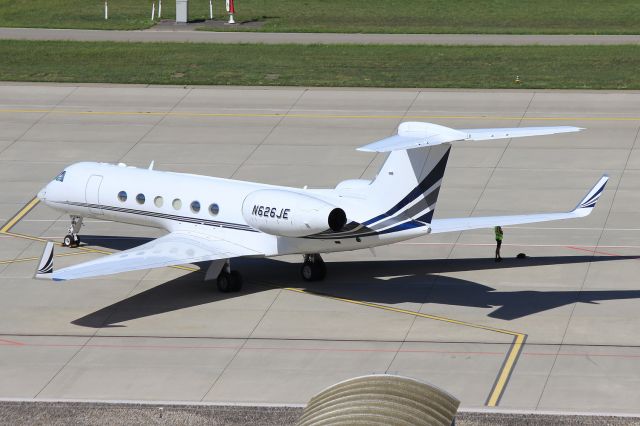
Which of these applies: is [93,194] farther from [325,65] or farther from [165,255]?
[325,65]

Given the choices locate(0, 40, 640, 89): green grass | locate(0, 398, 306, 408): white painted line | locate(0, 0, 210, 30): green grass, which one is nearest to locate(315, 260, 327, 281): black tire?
locate(0, 398, 306, 408): white painted line

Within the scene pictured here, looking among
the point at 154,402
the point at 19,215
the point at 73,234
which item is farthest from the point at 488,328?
the point at 19,215

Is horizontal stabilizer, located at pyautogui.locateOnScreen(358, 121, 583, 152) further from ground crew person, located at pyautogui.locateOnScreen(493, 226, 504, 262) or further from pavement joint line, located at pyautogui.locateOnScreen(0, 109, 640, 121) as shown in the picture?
pavement joint line, located at pyautogui.locateOnScreen(0, 109, 640, 121)

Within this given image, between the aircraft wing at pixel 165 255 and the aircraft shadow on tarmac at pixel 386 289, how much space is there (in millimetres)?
1220

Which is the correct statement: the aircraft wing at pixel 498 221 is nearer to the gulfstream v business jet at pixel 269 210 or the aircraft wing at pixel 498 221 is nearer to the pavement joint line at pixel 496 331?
the gulfstream v business jet at pixel 269 210

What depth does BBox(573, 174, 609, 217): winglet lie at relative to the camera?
3477cm

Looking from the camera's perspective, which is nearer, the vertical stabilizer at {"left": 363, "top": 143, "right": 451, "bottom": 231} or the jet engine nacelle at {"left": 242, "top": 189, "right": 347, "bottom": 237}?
the jet engine nacelle at {"left": 242, "top": 189, "right": 347, "bottom": 237}

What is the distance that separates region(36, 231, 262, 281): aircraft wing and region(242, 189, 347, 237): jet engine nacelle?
1125 millimetres

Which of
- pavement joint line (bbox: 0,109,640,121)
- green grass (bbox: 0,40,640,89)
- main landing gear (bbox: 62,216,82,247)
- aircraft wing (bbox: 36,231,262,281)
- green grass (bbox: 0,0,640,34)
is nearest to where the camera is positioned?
aircraft wing (bbox: 36,231,262,281)

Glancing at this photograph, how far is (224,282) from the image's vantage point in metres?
35.1

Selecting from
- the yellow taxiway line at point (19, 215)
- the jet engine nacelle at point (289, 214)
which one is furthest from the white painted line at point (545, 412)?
the yellow taxiway line at point (19, 215)

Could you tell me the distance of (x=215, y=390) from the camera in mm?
28250

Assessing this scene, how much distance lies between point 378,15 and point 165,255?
45.6 m

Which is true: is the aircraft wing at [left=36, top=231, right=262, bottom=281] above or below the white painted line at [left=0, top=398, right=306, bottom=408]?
below
